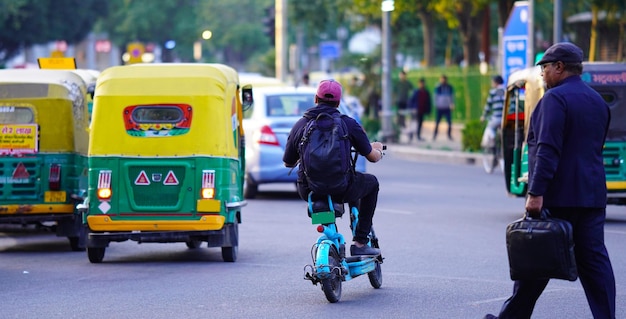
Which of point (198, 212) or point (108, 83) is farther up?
point (108, 83)

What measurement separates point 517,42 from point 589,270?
20.7m

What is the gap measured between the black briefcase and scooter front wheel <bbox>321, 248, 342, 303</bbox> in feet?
7.89

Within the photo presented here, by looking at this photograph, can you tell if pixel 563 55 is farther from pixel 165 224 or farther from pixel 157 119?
pixel 157 119

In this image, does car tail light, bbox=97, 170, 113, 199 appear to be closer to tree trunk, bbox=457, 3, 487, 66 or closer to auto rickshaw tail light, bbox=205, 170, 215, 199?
auto rickshaw tail light, bbox=205, 170, 215, 199

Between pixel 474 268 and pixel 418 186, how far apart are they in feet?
38.0

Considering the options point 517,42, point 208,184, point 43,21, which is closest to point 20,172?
point 208,184

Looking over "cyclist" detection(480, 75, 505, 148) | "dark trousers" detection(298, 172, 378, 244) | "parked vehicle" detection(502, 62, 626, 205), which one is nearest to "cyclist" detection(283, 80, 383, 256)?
"dark trousers" detection(298, 172, 378, 244)

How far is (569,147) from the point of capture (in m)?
8.25

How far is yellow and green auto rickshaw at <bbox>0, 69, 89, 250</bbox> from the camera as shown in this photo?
14.7 meters

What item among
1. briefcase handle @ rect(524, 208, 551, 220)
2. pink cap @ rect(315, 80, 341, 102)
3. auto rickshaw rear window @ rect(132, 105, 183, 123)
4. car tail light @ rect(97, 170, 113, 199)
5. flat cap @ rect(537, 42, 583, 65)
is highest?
flat cap @ rect(537, 42, 583, 65)

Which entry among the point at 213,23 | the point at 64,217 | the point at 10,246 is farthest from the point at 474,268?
the point at 213,23

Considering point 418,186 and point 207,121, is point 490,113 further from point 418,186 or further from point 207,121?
point 207,121

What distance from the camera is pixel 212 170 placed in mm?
13414

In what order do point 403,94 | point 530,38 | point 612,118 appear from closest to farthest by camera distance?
point 612,118, point 530,38, point 403,94
